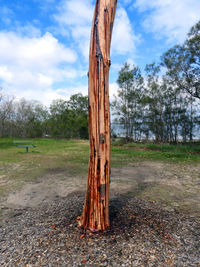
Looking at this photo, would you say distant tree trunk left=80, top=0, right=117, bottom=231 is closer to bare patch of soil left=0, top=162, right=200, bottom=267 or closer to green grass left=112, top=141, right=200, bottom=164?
bare patch of soil left=0, top=162, right=200, bottom=267

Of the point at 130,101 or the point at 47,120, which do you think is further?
→ the point at 47,120

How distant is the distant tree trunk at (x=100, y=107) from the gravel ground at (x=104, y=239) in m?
0.30

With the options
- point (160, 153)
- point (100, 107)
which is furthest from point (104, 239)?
point (160, 153)

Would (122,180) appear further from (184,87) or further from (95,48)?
(184,87)

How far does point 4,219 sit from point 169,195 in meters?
2.84

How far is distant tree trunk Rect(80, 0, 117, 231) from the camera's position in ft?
6.64

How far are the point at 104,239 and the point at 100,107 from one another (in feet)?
4.82

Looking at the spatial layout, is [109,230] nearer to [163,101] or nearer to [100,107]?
[100,107]

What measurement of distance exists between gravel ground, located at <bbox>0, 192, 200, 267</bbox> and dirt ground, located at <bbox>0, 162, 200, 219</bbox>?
1.41 ft

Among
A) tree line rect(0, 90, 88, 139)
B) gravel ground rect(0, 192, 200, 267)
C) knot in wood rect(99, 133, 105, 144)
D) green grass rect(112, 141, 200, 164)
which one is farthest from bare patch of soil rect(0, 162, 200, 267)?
tree line rect(0, 90, 88, 139)

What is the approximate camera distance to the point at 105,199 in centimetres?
209

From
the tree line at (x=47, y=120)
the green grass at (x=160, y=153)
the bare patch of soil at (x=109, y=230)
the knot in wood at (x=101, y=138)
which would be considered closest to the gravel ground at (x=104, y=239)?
the bare patch of soil at (x=109, y=230)

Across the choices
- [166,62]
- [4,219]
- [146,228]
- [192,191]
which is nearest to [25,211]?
[4,219]

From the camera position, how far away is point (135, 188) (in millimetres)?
3836
